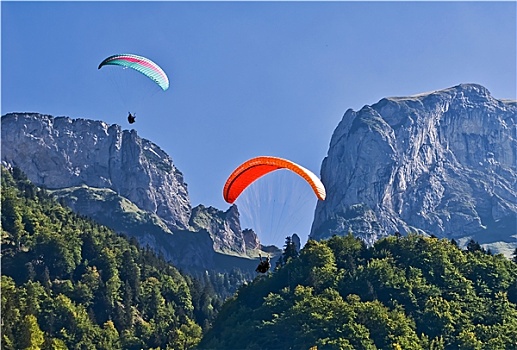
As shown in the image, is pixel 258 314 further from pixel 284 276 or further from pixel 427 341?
pixel 427 341

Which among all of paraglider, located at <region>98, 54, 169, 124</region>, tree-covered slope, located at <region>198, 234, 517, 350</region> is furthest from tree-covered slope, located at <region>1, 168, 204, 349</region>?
paraglider, located at <region>98, 54, 169, 124</region>

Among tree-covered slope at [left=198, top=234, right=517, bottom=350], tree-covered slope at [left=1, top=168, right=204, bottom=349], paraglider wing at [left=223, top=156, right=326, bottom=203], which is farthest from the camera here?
tree-covered slope at [left=1, top=168, right=204, bottom=349]

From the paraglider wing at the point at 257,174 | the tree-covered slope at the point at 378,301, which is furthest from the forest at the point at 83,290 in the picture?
the paraglider wing at the point at 257,174

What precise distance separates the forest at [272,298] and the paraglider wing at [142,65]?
35901mm

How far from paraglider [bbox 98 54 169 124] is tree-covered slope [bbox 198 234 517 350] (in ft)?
118

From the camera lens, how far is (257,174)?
170 feet

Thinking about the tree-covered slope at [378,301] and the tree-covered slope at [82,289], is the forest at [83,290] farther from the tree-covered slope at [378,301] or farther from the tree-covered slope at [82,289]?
the tree-covered slope at [378,301]

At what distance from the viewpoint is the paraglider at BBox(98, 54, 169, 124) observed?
6125 centimetres

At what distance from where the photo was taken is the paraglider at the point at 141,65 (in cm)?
6125

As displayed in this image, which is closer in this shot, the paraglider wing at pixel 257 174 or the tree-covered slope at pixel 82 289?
the paraglider wing at pixel 257 174

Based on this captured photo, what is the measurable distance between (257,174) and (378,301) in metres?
48.9

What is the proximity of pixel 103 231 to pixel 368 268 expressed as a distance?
213 ft

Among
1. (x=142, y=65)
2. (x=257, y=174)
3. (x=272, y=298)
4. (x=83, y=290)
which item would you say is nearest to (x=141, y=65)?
(x=142, y=65)

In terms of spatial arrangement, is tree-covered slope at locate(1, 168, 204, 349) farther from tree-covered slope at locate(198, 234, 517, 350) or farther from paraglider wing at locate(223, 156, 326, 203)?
paraglider wing at locate(223, 156, 326, 203)
